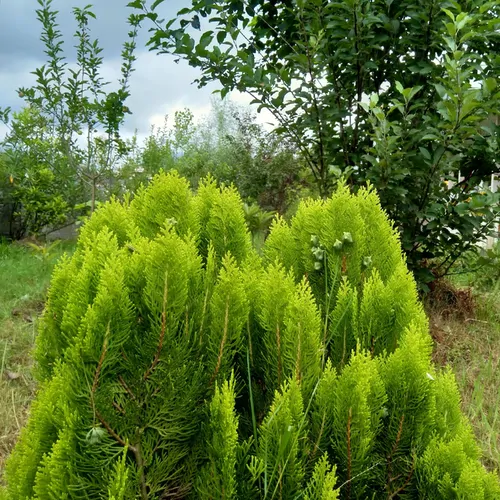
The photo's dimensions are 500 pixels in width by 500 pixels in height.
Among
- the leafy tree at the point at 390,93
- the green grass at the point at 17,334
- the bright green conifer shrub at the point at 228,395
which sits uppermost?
the leafy tree at the point at 390,93

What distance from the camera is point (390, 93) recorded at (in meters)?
5.22

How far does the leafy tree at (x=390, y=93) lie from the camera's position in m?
4.42

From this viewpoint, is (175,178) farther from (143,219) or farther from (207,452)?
(207,452)

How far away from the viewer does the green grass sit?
395 centimetres

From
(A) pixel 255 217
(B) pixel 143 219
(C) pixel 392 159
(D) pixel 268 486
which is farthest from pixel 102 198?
(D) pixel 268 486

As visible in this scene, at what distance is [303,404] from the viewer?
64.4 inches

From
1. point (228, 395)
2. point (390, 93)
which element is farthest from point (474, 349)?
point (228, 395)

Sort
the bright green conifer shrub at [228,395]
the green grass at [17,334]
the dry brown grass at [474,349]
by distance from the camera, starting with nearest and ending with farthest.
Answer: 1. the bright green conifer shrub at [228,395]
2. the dry brown grass at [474,349]
3. the green grass at [17,334]

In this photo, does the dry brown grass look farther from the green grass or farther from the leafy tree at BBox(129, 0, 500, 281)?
the green grass

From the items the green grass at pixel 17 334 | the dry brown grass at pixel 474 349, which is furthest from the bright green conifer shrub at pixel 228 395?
the green grass at pixel 17 334

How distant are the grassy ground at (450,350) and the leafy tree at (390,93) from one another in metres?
0.61

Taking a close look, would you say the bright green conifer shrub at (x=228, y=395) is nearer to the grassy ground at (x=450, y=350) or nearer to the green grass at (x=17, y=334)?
the grassy ground at (x=450, y=350)

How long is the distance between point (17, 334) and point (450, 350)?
3741mm

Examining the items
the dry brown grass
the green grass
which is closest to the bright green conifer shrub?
the dry brown grass
